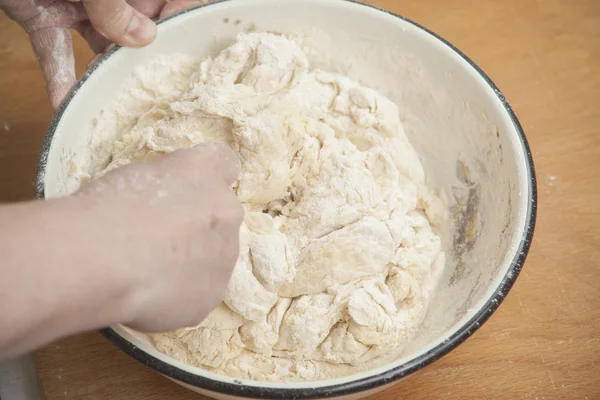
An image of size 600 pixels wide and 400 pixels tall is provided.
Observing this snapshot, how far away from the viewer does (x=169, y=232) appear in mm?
601

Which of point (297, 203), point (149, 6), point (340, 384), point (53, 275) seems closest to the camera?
point (53, 275)

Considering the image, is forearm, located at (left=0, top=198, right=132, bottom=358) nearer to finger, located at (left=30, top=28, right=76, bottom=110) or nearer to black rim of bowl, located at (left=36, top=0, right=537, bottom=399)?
black rim of bowl, located at (left=36, top=0, right=537, bottom=399)

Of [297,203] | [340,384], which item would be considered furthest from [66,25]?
[340,384]

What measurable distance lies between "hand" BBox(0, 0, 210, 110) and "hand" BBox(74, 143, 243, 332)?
1.57ft

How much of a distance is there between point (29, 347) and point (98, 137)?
1.98 ft

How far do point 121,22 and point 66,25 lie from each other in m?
0.20

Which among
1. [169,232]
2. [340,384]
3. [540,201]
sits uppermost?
[169,232]

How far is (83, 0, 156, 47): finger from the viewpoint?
3.35 ft

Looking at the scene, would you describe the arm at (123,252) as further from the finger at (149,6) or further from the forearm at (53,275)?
the finger at (149,6)

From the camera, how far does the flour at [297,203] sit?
871 mm

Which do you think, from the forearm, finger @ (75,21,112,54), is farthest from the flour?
the forearm

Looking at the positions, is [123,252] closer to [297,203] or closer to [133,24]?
[297,203]

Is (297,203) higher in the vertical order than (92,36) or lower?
lower

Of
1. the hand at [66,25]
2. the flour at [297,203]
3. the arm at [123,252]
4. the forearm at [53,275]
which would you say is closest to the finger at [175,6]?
the hand at [66,25]
